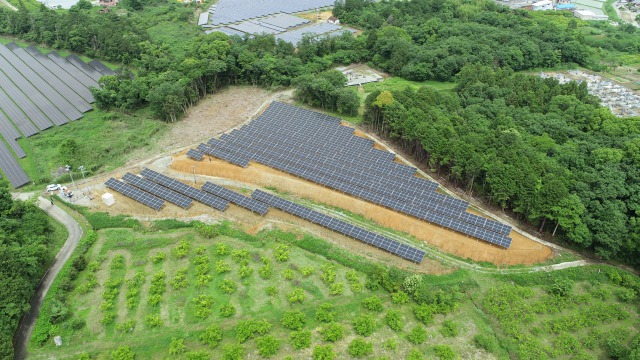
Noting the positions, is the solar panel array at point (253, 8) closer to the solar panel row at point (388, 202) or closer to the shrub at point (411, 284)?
the solar panel row at point (388, 202)

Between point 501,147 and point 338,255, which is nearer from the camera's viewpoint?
point 338,255

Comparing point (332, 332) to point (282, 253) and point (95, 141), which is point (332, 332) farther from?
point (95, 141)

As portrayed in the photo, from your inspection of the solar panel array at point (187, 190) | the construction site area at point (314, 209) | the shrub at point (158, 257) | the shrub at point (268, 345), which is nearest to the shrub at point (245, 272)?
the construction site area at point (314, 209)

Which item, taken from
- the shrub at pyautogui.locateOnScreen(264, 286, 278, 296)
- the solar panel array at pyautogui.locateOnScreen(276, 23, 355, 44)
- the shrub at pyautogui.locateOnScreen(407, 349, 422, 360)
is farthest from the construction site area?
the solar panel array at pyautogui.locateOnScreen(276, 23, 355, 44)

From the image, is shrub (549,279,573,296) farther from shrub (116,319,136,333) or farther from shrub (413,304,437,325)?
shrub (116,319,136,333)

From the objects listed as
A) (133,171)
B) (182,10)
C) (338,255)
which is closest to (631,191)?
(338,255)

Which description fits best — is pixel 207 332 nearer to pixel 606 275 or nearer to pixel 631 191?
pixel 606 275
